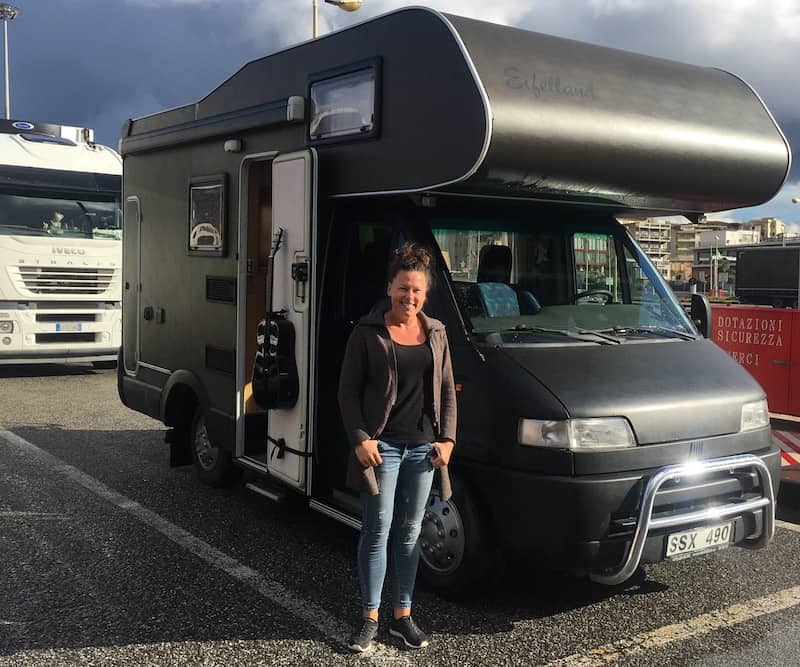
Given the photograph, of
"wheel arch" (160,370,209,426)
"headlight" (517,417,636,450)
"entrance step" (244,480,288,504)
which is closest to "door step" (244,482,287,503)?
"entrance step" (244,480,288,504)

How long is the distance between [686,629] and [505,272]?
209 centimetres

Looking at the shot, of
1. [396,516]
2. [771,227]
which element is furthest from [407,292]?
[771,227]

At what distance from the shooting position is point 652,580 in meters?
5.07

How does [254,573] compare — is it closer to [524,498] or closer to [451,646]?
[451,646]

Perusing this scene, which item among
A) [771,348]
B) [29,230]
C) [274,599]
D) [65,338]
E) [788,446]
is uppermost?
[29,230]

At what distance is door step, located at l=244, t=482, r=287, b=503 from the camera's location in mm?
5824

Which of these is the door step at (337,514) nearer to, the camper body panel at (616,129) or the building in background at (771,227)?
the camper body panel at (616,129)

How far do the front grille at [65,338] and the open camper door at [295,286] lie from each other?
8549 mm

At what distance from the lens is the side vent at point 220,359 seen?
247 inches

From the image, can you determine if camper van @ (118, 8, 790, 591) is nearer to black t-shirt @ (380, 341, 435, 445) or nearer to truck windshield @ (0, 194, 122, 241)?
black t-shirt @ (380, 341, 435, 445)

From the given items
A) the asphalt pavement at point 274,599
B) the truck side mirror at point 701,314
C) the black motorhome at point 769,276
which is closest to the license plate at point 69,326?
the asphalt pavement at point 274,599

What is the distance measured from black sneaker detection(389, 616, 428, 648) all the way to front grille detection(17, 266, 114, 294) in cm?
1027

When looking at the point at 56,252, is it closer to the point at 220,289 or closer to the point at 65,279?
the point at 65,279

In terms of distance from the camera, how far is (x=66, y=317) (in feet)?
43.4
